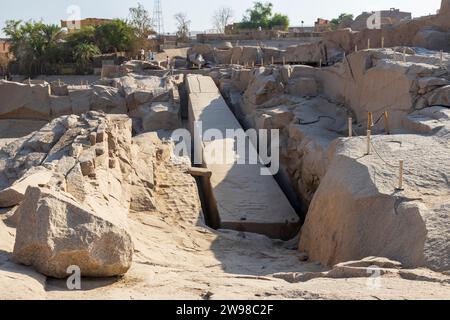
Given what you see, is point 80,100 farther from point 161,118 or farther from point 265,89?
point 265,89

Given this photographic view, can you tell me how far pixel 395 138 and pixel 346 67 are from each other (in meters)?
4.18

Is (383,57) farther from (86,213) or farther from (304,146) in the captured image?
(86,213)

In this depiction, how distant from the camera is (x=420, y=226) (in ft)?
14.2

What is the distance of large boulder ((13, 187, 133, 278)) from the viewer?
368cm

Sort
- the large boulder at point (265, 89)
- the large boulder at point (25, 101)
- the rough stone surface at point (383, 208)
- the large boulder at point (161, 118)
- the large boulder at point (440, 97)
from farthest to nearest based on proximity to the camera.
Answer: the large boulder at point (25, 101)
the large boulder at point (161, 118)
the large boulder at point (265, 89)
the large boulder at point (440, 97)
the rough stone surface at point (383, 208)

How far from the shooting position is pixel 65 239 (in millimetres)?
3709

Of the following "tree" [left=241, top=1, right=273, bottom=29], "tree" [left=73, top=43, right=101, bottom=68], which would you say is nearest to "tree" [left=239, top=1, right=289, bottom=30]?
"tree" [left=241, top=1, right=273, bottom=29]

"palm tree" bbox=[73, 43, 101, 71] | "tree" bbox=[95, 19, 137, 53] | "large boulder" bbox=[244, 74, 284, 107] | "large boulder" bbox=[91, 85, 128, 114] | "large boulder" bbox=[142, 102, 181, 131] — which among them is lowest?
"large boulder" bbox=[142, 102, 181, 131]

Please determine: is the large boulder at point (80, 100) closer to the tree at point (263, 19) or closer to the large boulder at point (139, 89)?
the large boulder at point (139, 89)

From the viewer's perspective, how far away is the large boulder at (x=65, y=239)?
3680 millimetres

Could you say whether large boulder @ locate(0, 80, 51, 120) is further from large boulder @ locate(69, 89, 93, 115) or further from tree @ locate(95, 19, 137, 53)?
tree @ locate(95, 19, 137, 53)

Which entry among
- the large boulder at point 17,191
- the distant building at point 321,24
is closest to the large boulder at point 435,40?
the large boulder at point 17,191
